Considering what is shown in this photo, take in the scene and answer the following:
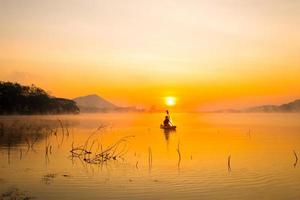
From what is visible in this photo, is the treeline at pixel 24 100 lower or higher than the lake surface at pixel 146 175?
higher

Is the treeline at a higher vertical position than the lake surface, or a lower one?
higher

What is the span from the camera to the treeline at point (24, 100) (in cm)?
8188

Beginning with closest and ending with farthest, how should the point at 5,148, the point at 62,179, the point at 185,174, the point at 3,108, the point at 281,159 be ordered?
the point at 62,179 → the point at 185,174 → the point at 281,159 → the point at 5,148 → the point at 3,108

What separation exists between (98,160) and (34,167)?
3436mm

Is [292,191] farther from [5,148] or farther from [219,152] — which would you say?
[5,148]

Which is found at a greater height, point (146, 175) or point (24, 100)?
point (24, 100)

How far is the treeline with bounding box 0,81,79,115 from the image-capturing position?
81875 millimetres

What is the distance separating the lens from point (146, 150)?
2578cm

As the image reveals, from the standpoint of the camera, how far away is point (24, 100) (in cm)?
9019

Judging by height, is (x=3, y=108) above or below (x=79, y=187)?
above

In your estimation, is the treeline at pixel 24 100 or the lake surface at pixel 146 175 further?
the treeline at pixel 24 100

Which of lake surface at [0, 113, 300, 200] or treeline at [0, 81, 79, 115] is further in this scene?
treeline at [0, 81, 79, 115]

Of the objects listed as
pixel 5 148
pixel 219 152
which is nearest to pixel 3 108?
pixel 5 148

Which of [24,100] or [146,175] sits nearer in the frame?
[146,175]
